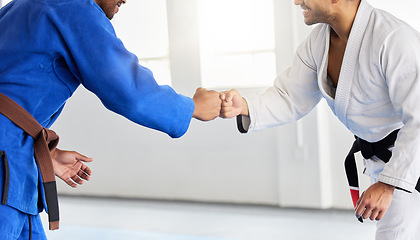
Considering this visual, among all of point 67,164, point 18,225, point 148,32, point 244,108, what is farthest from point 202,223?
point 18,225

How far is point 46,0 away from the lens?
1371 millimetres

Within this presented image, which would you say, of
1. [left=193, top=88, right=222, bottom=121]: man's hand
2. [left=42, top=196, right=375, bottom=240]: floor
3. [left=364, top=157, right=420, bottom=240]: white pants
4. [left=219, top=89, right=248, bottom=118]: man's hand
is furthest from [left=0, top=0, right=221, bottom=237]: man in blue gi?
[left=42, top=196, right=375, bottom=240]: floor

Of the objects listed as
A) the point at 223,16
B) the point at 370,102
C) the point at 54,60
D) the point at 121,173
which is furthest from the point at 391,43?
the point at 121,173

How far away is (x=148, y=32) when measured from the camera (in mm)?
4410

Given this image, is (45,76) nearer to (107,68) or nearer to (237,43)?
(107,68)

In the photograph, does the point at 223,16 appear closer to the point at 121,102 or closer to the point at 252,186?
the point at 252,186

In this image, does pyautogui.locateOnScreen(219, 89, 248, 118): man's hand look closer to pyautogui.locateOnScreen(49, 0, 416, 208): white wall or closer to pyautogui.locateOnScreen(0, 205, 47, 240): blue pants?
pyautogui.locateOnScreen(0, 205, 47, 240): blue pants

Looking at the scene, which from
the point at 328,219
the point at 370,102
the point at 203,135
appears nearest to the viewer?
the point at 370,102

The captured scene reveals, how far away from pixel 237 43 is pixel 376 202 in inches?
105

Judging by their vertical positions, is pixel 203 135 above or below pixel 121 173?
above

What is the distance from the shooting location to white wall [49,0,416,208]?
Answer: 3.87 metres

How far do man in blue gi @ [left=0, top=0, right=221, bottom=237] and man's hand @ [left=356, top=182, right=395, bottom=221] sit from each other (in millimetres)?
703

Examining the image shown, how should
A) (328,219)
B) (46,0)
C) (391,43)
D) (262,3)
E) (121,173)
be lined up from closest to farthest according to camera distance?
(46,0) < (391,43) < (328,219) < (262,3) < (121,173)

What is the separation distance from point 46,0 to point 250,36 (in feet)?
9.18
